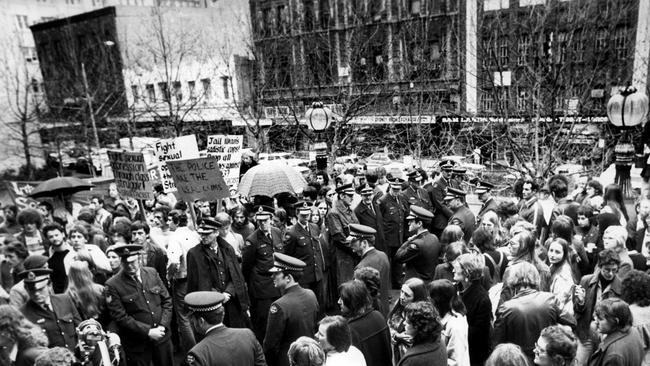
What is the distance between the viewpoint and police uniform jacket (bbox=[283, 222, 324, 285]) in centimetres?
685

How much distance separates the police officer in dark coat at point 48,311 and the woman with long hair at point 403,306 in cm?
325

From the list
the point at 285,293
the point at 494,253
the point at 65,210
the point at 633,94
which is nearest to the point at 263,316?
the point at 285,293

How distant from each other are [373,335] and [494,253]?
230cm

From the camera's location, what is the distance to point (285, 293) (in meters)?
4.83

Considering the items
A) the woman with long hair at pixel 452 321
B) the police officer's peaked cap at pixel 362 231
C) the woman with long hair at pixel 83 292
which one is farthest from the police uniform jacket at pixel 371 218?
the woman with long hair at pixel 83 292

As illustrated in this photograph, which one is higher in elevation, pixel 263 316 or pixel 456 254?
pixel 456 254

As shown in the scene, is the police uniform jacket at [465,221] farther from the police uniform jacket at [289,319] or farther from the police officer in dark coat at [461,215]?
the police uniform jacket at [289,319]

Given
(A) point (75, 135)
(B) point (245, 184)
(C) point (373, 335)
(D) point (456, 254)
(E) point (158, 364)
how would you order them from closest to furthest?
(C) point (373, 335), (D) point (456, 254), (E) point (158, 364), (B) point (245, 184), (A) point (75, 135)

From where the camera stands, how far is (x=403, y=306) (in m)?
4.51

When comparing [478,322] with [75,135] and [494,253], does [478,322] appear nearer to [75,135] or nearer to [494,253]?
[494,253]

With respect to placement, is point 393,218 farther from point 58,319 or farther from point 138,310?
point 58,319

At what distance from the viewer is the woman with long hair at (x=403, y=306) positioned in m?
4.01

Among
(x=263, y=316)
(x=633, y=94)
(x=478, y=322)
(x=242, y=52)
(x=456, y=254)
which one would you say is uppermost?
(x=242, y=52)

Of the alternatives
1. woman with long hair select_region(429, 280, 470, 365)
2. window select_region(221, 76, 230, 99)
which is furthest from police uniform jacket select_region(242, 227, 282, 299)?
window select_region(221, 76, 230, 99)
